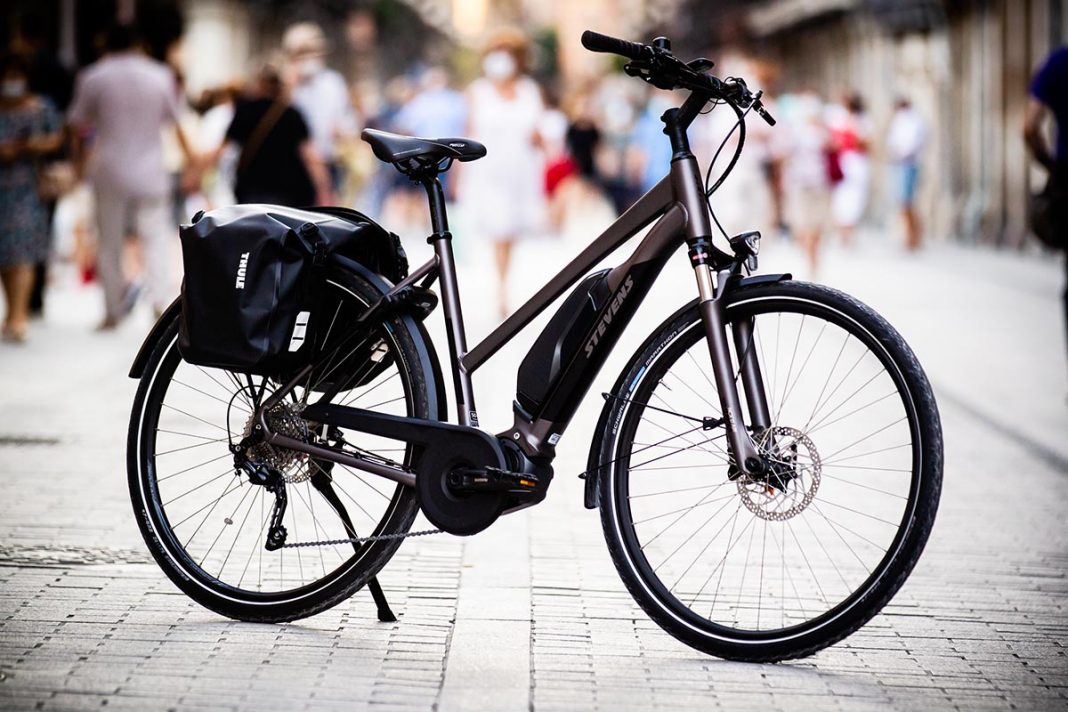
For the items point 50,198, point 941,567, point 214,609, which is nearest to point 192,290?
point 214,609

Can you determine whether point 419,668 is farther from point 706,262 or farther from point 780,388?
point 780,388

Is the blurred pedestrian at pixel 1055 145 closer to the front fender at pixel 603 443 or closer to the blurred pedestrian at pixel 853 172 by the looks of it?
the front fender at pixel 603 443

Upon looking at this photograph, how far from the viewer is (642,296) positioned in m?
4.30

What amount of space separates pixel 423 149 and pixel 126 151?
8252 millimetres

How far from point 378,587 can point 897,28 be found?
2910 cm

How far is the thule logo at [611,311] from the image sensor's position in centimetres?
429

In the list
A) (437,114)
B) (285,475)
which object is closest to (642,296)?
(285,475)

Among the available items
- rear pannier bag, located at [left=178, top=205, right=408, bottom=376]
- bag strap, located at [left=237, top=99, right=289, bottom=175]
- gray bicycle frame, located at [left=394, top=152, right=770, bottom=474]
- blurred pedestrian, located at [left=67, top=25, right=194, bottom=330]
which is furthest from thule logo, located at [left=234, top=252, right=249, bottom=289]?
blurred pedestrian, located at [left=67, top=25, right=194, bottom=330]

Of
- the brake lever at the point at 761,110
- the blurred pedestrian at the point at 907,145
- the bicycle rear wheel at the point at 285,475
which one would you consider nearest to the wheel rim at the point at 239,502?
the bicycle rear wheel at the point at 285,475

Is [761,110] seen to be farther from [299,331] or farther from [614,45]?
[299,331]

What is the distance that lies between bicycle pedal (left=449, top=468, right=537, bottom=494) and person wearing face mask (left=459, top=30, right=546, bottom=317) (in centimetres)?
919

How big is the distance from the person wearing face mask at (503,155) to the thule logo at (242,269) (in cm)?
906

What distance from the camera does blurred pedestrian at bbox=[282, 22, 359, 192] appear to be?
12.4 m

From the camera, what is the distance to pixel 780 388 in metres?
5.52
